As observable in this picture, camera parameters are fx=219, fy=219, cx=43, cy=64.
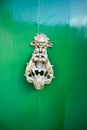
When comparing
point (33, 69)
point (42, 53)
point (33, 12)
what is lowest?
point (33, 69)

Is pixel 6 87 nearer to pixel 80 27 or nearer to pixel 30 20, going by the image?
pixel 30 20

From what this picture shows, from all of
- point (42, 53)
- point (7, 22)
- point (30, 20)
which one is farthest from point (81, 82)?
point (7, 22)

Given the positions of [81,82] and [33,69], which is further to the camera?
[81,82]
